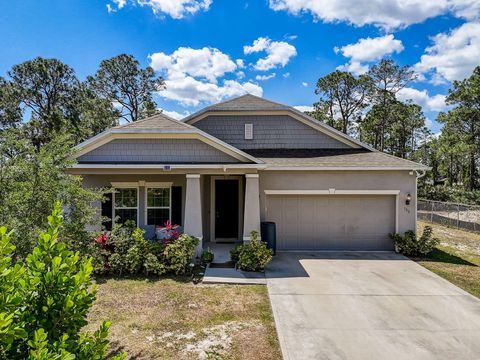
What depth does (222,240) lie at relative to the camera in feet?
41.0

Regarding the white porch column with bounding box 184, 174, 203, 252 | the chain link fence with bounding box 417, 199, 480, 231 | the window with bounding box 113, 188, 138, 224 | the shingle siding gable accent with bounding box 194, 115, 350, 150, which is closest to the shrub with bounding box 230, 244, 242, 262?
the white porch column with bounding box 184, 174, 203, 252

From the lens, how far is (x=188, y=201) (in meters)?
9.89

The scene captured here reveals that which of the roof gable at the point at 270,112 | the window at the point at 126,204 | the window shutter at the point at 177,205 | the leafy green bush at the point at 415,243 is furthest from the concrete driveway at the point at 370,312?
the roof gable at the point at 270,112

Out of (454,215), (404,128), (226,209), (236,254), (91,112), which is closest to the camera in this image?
(236,254)

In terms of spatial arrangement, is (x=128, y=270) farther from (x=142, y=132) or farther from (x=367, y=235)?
(x=367, y=235)

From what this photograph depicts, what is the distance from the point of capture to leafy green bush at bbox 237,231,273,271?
895 centimetres

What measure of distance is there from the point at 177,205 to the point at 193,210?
5.42 ft

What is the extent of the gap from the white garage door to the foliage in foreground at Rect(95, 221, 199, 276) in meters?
3.86

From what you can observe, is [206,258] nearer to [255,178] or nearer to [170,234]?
[170,234]

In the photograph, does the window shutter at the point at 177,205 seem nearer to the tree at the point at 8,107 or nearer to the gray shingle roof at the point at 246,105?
the gray shingle roof at the point at 246,105

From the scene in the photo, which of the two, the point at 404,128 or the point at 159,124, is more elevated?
the point at 404,128

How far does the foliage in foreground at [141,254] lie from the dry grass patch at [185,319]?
460 mm

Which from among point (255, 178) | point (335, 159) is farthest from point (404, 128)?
point (255, 178)

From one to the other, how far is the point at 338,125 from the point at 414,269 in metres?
32.7
